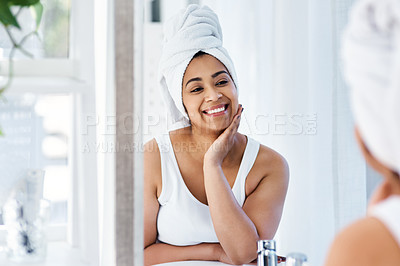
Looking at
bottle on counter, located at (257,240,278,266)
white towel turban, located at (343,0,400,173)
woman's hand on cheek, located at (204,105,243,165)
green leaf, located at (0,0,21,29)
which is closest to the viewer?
white towel turban, located at (343,0,400,173)

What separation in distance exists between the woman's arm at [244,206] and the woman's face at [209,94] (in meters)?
0.03

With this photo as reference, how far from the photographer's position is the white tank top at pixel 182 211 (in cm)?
92

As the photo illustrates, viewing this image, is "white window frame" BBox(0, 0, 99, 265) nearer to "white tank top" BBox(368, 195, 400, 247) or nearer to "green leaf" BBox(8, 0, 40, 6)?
"green leaf" BBox(8, 0, 40, 6)

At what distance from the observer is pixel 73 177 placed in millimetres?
857

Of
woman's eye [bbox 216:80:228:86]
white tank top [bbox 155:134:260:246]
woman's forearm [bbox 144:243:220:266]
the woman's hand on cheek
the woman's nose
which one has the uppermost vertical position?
woman's eye [bbox 216:80:228:86]

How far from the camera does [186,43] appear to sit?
35.4 inches

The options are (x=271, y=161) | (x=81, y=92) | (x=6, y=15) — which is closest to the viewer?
(x=6, y=15)

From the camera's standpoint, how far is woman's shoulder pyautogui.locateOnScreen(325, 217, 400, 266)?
0.46m

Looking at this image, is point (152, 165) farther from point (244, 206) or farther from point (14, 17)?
point (14, 17)

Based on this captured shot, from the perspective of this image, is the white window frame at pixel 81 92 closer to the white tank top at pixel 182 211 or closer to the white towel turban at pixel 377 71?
the white tank top at pixel 182 211

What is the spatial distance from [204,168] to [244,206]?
0.36 feet

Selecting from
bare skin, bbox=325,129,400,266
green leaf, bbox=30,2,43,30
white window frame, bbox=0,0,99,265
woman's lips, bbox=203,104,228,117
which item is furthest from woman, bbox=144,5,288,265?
bare skin, bbox=325,129,400,266

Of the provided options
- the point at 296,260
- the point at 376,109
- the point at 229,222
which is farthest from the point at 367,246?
the point at 229,222

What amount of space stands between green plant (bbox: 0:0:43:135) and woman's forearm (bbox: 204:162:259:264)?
0.42m
